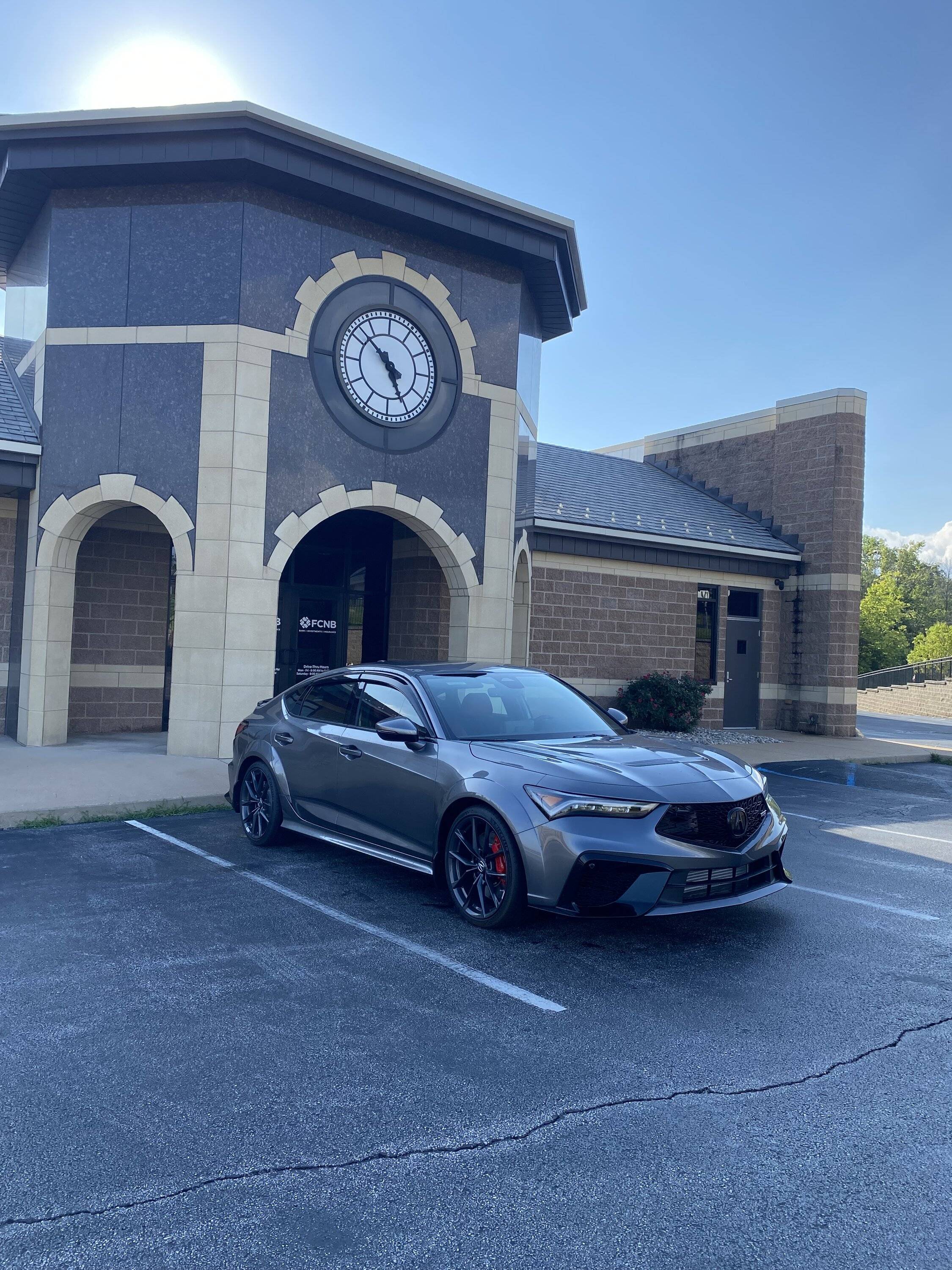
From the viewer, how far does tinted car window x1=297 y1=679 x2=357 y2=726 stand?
23.7 feet

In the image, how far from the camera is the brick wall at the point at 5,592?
45.2 feet

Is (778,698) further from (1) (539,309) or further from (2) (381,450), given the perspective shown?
(2) (381,450)

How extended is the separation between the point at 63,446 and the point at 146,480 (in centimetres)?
124

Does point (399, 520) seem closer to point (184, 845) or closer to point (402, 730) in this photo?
point (184, 845)

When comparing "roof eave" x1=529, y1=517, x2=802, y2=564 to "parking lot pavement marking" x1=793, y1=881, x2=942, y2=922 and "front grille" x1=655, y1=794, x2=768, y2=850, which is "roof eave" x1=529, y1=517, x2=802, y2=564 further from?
"front grille" x1=655, y1=794, x2=768, y2=850

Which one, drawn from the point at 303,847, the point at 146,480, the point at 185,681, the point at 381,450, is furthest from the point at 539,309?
the point at 303,847

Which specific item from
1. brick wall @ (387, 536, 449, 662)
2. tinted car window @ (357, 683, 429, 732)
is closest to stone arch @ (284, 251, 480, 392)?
brick wall @ (387, 536, 449, 662)

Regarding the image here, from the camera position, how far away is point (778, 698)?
70.9ft

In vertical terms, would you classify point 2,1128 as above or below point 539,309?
below

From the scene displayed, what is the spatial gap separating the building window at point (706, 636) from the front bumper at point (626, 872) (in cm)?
1539

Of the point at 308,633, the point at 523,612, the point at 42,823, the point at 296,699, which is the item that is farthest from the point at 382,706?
the point at 523,612

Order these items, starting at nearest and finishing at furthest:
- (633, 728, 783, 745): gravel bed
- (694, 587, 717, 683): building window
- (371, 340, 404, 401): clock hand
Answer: (371, 340, 404, 401): clock hand < (633, 728, 783, 745): gravel bed < (694, 587, 717, 683): building window

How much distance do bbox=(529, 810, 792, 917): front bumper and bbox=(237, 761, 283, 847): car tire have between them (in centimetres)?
307

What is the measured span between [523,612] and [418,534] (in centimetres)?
372
